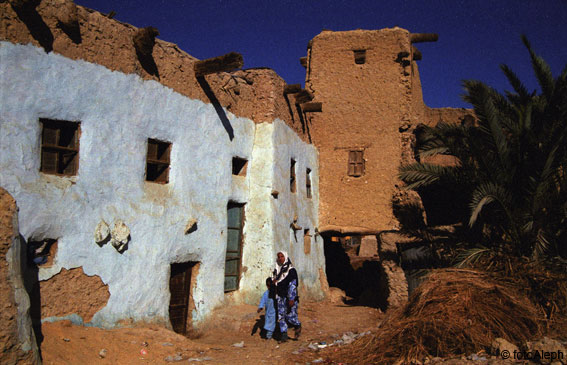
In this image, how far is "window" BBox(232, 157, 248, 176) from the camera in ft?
36.2

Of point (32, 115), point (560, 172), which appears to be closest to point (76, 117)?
point (32, 115)

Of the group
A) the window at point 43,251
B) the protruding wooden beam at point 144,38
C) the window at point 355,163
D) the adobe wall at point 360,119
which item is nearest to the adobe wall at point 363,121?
the adobe wall at point 360,119

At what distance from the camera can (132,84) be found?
8.09 meters

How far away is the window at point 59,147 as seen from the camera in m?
6.84

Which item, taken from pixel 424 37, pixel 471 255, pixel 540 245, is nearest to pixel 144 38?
pixel 471 255

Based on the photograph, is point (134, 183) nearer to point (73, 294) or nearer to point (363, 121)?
point (73, 294)

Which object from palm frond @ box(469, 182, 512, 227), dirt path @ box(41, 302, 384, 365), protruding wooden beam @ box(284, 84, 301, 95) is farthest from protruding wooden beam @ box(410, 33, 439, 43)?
dirt path @ box(41, 302, 384, 365)

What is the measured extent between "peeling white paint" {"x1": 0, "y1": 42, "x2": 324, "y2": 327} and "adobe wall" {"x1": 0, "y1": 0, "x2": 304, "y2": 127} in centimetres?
17

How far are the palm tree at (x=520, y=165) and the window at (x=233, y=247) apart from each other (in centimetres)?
426

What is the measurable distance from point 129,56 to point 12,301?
4.35m

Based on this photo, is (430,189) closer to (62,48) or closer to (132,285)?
(132,285)

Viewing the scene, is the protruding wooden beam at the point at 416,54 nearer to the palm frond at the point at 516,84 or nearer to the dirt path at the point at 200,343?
the palm frond at the point at 516,84

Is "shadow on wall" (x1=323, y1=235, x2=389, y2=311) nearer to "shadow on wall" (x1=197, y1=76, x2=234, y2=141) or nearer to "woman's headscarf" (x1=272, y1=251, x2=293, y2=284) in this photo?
"shadow on wall" (x1=197, y1=76, x2=234, y2=141)

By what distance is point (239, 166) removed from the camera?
11.1m
